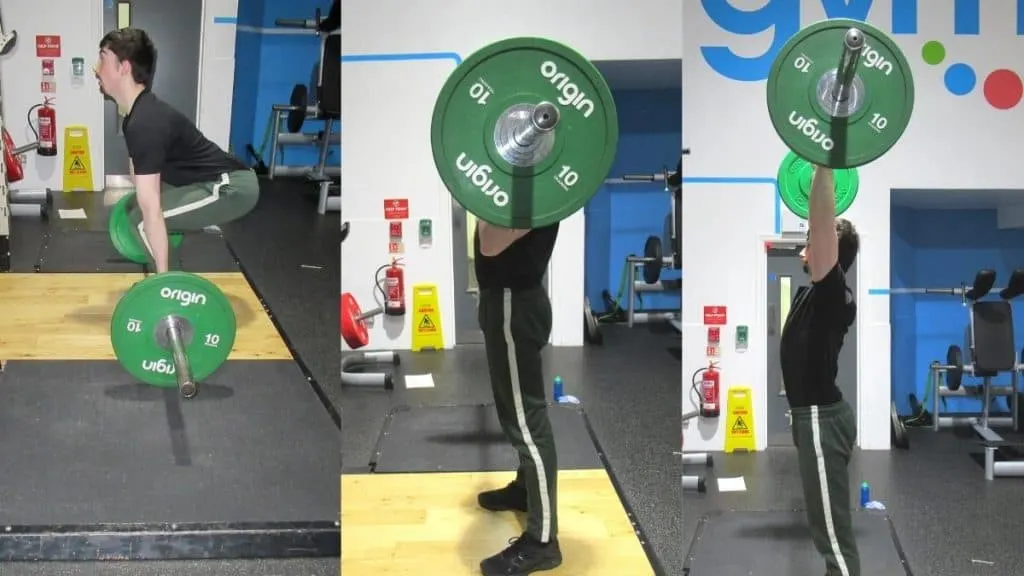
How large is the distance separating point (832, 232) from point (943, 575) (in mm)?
1843

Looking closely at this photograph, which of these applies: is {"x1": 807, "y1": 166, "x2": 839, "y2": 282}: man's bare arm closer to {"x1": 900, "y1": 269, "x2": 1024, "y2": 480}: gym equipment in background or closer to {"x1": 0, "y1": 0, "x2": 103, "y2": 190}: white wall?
{"x1": 900, "y1": 269, "x2": 1024, "y2": 480}: gym equipment in background

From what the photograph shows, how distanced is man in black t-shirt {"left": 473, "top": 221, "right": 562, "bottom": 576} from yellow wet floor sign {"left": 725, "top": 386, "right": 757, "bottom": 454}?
216cm

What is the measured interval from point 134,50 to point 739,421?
2.86 metres

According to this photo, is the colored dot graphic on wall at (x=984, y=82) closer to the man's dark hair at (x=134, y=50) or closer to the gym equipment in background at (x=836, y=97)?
the gym equipment in background at (x=836, y=97)

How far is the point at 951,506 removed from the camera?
449 centimetres

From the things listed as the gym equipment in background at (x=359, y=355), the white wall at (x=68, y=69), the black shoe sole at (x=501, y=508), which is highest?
the white wall at (x=68, y=69)

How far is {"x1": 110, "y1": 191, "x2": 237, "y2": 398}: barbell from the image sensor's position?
2.83 metres

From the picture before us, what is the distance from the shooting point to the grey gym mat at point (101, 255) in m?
4.04

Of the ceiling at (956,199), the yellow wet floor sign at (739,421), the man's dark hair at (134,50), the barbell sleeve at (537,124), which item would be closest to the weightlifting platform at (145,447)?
the man's dark hair at (134,50)

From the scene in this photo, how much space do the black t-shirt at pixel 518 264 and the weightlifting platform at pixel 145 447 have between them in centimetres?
77

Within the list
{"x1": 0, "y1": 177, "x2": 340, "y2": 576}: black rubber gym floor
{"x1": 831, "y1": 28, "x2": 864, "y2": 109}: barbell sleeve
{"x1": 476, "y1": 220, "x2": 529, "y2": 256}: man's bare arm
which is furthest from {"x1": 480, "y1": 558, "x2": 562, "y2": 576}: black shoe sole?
{"x1": 831, "y1": 28, "x2": 864, "y2": 109}: barbell sleeve

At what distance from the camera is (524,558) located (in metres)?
2.25

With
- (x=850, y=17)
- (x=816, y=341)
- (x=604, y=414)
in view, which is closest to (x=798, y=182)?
(x=816, y=341)

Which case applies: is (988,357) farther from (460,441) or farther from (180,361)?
(180,361)
